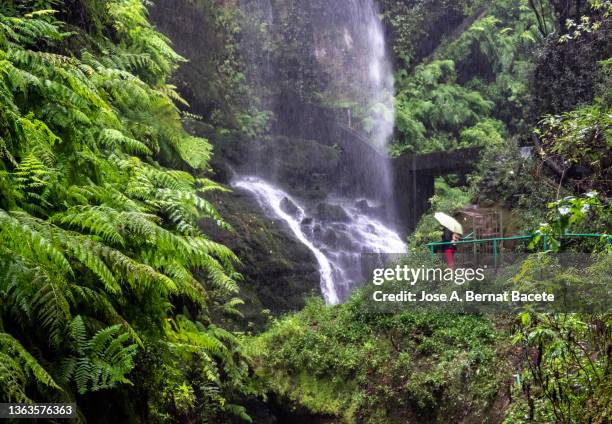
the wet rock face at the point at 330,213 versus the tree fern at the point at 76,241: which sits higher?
the wet rock face at the point at 330,213

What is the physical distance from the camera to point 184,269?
4926mm

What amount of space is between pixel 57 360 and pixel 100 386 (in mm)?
355

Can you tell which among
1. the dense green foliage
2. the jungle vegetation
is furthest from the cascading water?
the dense green foliage

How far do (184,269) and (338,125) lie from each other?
1883cm

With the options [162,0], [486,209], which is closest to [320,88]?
[162,0]

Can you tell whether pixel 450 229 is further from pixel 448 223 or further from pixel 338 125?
pixel 338 125

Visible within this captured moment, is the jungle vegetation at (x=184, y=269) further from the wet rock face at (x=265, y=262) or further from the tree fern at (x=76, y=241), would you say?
the wet rock face at (x=265, y=262)

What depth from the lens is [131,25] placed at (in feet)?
29.2

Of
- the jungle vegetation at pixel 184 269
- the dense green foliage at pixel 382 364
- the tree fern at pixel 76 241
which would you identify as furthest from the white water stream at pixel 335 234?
the tree fern at pixel 76 241

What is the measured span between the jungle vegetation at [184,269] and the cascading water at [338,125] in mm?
2429

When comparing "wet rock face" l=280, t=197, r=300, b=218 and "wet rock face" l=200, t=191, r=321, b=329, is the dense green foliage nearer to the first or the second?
"wet rock face" l=200, t=191, r=321, b=329

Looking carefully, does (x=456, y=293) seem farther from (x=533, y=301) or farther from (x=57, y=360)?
(x=57, y=360)

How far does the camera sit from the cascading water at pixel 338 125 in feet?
54.7

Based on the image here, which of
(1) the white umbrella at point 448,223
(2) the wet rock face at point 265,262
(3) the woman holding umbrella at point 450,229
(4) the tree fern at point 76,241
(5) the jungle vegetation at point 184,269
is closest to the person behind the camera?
(4) the tree fern at point 76,241
